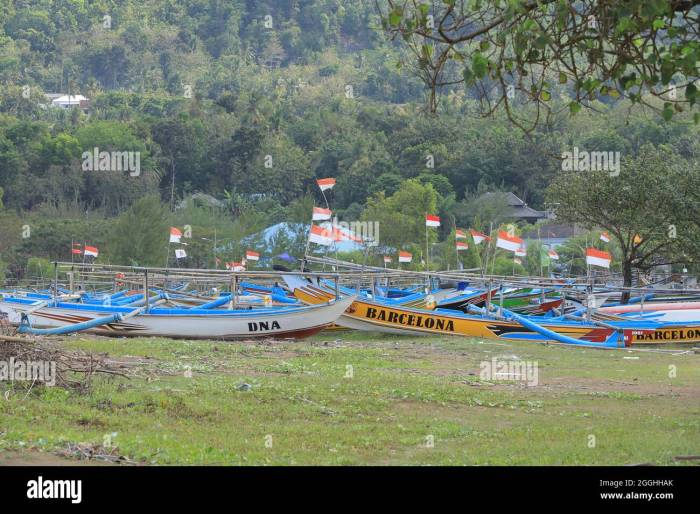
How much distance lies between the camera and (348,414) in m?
12.8

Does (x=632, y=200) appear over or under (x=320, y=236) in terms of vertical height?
over

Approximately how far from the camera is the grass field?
10.3 meters

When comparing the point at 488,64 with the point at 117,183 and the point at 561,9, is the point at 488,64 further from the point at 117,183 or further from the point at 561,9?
the point at 117,183

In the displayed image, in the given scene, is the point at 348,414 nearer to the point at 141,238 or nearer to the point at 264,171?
the point at 141,238

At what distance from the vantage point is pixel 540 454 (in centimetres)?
1052

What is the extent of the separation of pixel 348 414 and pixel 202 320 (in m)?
11.4

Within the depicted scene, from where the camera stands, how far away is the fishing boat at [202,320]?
76.9 ft

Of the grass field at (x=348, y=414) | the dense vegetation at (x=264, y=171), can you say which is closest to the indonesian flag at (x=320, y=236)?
the grass field at (x=348, y=414)

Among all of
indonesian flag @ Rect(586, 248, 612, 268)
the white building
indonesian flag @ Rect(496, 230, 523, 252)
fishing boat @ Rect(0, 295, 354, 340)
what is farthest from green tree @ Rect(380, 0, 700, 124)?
the white building

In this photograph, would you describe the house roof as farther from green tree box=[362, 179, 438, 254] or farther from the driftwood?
the driftwood

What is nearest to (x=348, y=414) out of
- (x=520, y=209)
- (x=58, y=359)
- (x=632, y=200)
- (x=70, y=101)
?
(x=58, y=359)

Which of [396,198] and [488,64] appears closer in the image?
[488,64]
